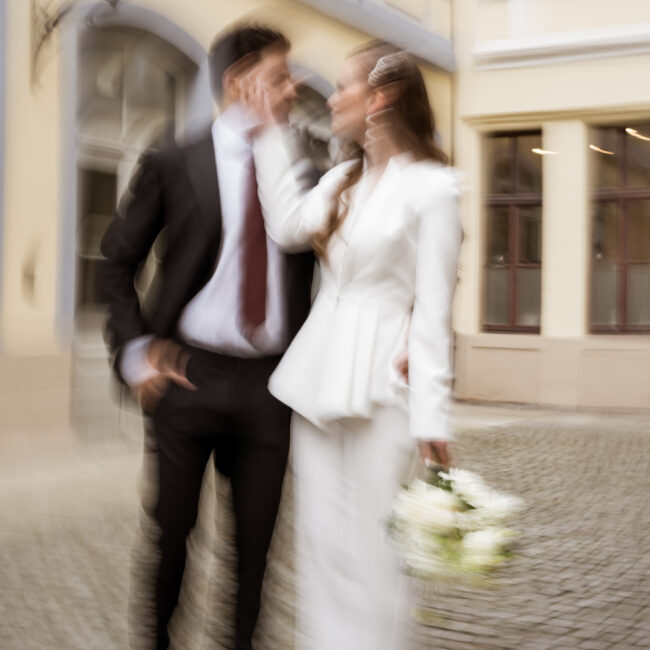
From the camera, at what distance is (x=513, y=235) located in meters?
13.2

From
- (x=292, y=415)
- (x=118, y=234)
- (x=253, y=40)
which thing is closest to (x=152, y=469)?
(x=292, y=415)

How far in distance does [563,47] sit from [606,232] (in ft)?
7.32

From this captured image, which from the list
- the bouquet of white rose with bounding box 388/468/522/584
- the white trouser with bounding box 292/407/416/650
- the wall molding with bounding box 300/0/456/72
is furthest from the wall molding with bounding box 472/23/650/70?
the bouquet of white rose with bounding box 388/468/522/584

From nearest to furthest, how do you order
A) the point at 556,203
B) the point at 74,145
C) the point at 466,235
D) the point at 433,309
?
the point at 433,309 → the point at 466,235 → the point at 74,145 → the point at 556,203

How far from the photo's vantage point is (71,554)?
4902 mm

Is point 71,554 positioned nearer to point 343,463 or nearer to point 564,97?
point 343,463

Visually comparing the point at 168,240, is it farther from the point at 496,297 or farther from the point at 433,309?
the point at 496,297

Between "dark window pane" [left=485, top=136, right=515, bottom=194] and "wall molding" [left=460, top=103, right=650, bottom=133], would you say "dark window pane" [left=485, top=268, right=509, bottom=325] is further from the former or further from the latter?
"wall molding" [left=460, top=103, right=650, bottom=133]

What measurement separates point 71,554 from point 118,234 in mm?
2661

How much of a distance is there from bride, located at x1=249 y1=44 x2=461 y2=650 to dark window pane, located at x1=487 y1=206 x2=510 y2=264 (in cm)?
1091

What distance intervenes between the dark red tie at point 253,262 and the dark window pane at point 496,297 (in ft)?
35.8

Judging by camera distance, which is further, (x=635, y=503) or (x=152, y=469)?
(x=635, y=503)

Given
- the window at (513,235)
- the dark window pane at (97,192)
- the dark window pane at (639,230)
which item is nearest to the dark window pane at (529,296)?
the window at (513,235)

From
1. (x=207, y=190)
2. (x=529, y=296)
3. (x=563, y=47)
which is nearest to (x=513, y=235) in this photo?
(x=529, y=296)
